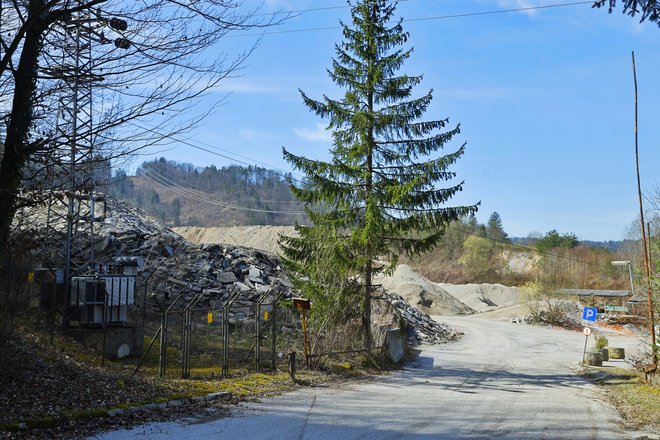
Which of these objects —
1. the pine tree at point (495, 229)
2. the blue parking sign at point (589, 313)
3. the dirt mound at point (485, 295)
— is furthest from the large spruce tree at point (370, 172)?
the pine tree at point (495, 229)

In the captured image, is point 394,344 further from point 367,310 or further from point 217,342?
point 217,342

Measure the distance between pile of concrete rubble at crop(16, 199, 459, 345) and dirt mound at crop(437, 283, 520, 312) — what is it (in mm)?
25550

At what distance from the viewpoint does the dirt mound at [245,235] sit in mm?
57391

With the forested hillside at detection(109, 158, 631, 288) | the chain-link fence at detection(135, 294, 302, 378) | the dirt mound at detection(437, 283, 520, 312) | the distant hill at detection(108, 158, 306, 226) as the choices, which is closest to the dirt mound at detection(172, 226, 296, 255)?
the forested hillside at detection(109, 158, 631, 288)

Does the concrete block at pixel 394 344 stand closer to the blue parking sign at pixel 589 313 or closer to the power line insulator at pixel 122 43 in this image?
the blue parking sign at pixel 589 313

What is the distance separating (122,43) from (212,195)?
127 m

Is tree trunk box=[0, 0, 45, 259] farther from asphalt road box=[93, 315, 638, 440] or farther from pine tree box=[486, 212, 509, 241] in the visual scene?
pine tree box=[486, 212, 509, 241]

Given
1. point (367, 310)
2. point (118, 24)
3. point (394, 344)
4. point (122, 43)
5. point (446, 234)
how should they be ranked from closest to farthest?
point (122, 43) → point (118, 24) → point (367, 310) → point (394, 344) → point (446, 234)

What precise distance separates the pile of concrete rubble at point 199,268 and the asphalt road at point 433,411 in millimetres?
6575

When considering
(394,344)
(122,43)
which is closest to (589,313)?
(394,344)

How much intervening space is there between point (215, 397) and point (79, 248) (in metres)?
18.2

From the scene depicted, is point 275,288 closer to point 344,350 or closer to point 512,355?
point 344,350

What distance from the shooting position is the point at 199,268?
27516mm

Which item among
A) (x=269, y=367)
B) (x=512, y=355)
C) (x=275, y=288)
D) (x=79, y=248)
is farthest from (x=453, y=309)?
(x=269, y=367)
